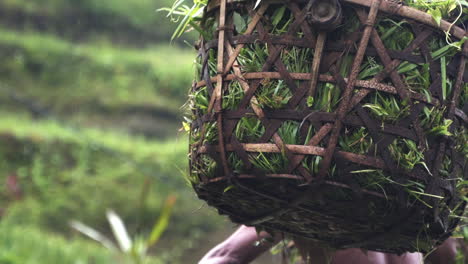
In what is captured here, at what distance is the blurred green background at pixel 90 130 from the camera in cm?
537

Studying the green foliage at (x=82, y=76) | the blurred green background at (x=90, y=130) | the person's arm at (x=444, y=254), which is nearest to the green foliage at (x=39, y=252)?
the blurred green background at (x=90, y=130)

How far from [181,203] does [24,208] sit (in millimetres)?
1265

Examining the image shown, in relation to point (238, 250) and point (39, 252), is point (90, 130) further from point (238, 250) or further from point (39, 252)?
point (238, 250)

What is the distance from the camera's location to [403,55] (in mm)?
892

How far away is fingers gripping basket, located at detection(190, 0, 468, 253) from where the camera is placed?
2.88 ft

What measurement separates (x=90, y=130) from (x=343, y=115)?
5.92 metres

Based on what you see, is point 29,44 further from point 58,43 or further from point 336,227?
point 336,227

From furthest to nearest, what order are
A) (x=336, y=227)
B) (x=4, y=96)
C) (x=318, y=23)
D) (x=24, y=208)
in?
(x=4, y=96)
(x=24, y=208)
(x=336, y=227)
(x=318, y=23)

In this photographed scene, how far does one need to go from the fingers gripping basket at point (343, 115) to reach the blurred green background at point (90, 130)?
287 cm

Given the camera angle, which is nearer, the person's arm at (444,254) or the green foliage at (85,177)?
the person's arm at (444,254)

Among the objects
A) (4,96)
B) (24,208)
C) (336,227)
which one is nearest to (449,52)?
(336,227)

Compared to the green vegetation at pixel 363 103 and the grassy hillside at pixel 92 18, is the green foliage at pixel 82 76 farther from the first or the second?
the green vegetation at pixel 363 103

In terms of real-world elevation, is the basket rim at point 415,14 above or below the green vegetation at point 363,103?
above

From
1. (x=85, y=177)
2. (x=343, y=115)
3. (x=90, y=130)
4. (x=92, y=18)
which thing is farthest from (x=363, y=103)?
(x=92, y=18)
